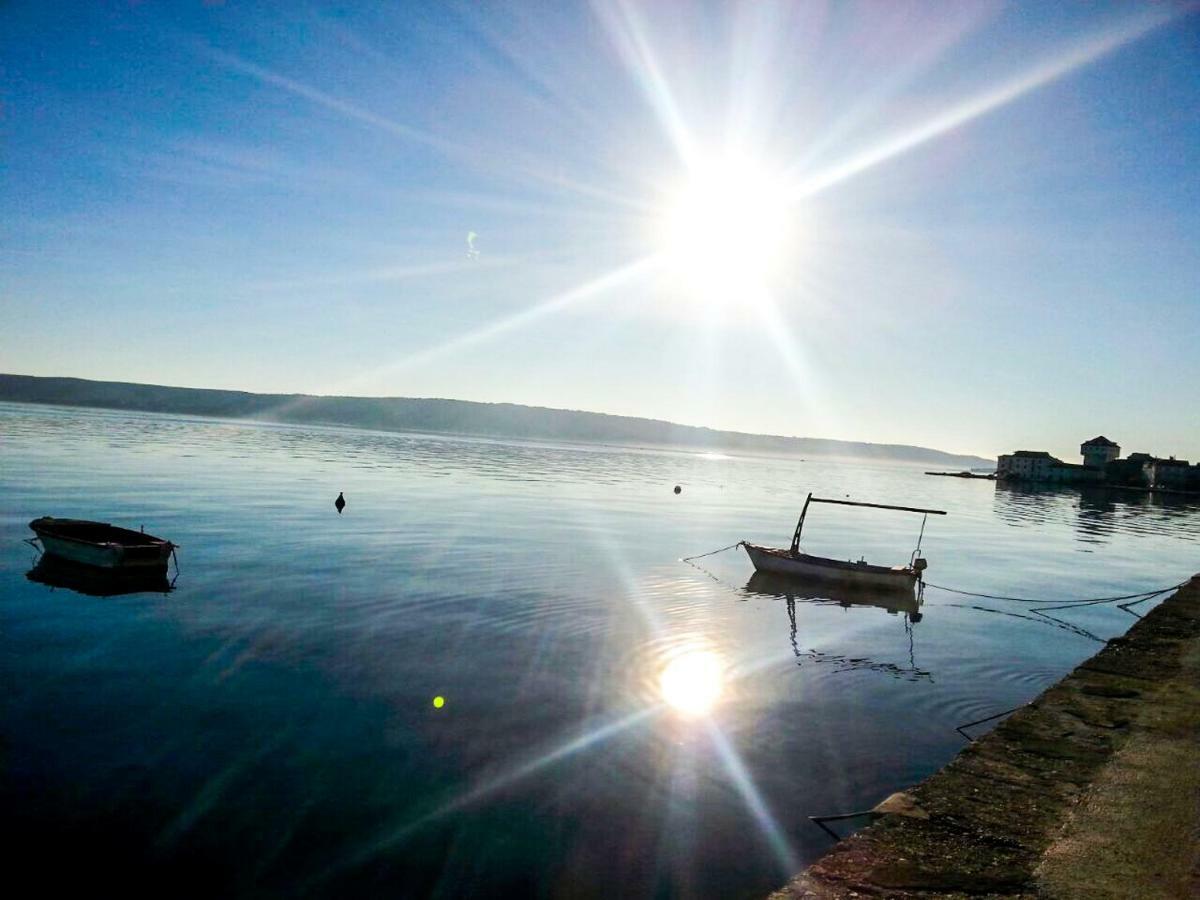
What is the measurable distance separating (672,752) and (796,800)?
3.08m

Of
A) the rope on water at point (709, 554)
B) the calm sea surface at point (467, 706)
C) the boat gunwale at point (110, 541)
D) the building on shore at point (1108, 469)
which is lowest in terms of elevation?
the calm sea surface at point (467, 706)

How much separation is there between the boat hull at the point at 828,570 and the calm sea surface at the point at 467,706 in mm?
1722

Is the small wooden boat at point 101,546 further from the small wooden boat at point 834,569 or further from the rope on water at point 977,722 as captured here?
the rope on water at point 977,722

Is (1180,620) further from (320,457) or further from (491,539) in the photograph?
(320,457)

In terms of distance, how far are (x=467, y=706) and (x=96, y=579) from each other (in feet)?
69.8

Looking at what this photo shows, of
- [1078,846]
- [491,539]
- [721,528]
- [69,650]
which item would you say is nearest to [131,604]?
[69,650]

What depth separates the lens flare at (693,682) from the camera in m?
19.9

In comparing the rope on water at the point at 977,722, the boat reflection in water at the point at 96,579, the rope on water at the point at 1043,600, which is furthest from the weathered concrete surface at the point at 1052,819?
the boat reflection in water at the point at 96,579

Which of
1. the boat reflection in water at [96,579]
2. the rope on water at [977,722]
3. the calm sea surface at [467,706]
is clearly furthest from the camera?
the boat reflection in water at [96,579]

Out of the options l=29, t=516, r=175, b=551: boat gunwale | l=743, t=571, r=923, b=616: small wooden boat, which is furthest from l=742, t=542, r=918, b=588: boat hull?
l=29, t=516, r=175, b=551: boat gunwale

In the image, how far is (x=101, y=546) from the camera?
98.5ft

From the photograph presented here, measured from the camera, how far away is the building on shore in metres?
166

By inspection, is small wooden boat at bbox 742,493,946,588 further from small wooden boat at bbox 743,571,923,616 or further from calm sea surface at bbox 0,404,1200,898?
calm sea surface at bbox 0,404,1200,898

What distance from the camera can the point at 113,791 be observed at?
43.7ft
